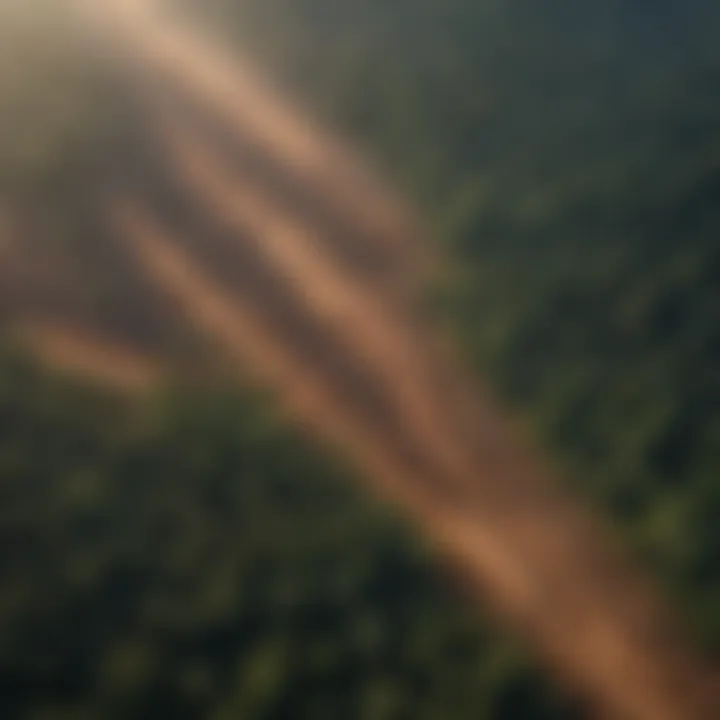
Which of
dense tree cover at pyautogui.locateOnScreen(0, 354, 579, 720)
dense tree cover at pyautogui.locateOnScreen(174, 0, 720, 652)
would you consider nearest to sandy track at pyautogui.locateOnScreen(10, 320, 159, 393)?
dense tree cover at pyautogui.locateOnScreen(0, 354, 579, 720)

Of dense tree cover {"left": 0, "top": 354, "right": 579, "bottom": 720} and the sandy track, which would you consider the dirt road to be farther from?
the sandy track

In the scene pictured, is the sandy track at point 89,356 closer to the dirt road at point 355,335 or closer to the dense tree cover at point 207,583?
the dense tree cover at point 207,583

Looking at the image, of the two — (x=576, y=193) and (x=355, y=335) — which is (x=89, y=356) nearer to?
(x=355, y=335)

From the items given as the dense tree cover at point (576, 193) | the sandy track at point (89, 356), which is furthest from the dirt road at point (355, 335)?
the sandy track at point (89, 356)

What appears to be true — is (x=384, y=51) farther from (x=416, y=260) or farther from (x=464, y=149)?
(x=416, y=260)

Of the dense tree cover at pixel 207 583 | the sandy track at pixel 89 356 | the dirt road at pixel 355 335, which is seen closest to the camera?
the dense tree cover at pixel 207 583

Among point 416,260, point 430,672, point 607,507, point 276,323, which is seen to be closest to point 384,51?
point 416,260
